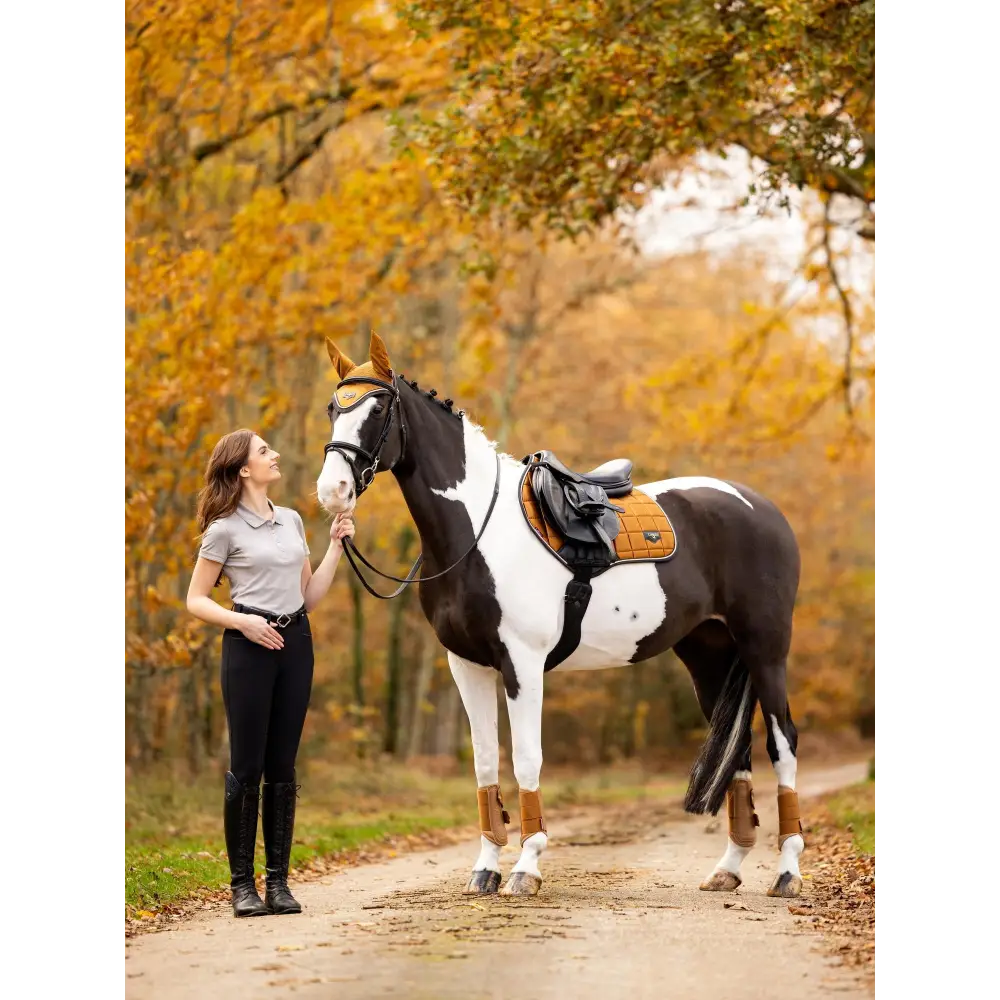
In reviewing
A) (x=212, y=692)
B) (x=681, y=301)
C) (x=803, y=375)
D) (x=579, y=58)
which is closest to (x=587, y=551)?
(x=579, y=58)

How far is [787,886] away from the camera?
5555mm

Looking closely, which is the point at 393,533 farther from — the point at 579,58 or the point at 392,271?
the point at 579,58

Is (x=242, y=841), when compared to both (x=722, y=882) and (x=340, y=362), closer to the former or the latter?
(x=340, y=362)

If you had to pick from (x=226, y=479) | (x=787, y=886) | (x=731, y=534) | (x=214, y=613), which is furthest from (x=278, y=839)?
(x=731, y=534)

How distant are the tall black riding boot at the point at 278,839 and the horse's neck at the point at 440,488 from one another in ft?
3.94

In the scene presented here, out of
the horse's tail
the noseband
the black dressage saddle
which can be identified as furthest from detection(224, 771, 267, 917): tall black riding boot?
the horse's tail

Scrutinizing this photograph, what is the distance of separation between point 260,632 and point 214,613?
0.21 meters

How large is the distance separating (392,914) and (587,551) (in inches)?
70.9

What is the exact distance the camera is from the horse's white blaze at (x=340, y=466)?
482 cm

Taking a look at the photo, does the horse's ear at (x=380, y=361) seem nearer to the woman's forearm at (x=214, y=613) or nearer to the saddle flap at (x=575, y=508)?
the saddle flap at (x=575, y=508)

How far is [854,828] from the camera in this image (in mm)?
8266

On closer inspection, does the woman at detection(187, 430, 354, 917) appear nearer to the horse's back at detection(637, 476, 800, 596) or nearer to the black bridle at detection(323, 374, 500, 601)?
the black bridle at detection(323, 374, 500, 601)

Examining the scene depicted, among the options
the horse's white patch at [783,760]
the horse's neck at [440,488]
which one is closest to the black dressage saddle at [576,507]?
the horse's neck at [440,488]

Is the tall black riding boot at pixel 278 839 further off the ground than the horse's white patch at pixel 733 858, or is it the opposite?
the tall black riding boot at pixel 278 839
